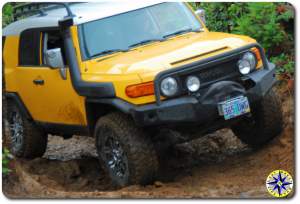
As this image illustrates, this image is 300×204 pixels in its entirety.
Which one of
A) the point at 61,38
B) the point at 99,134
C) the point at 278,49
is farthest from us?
the point at 278,49

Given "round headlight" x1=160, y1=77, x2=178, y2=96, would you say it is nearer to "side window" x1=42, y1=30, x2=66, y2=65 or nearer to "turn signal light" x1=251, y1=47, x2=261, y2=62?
"turn signal light" x1=251, y1=47, x2=261, y2=62

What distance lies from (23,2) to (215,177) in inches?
96.2

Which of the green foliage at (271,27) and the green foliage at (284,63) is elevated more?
the green foliage at (271,27)

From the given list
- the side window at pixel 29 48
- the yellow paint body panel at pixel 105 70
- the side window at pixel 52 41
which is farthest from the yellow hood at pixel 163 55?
the side window at pixel 29 48

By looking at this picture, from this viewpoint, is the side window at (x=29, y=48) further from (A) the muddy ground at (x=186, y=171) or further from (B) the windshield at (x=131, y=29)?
(A) the muddy ground at (x=186, y=171)

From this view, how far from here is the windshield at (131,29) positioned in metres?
8.08

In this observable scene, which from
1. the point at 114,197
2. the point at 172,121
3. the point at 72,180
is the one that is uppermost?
Result: the point at 172,121

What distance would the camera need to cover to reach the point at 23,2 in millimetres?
8227

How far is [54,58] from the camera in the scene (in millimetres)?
8039

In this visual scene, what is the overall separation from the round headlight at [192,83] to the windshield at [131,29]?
35.8 inches

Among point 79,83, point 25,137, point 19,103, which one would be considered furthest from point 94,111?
point 25,137

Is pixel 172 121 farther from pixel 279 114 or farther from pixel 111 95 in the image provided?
pixel 279 114

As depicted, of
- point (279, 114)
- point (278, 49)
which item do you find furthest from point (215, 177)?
point (278, 49)

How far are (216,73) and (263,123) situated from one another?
3.14ft
